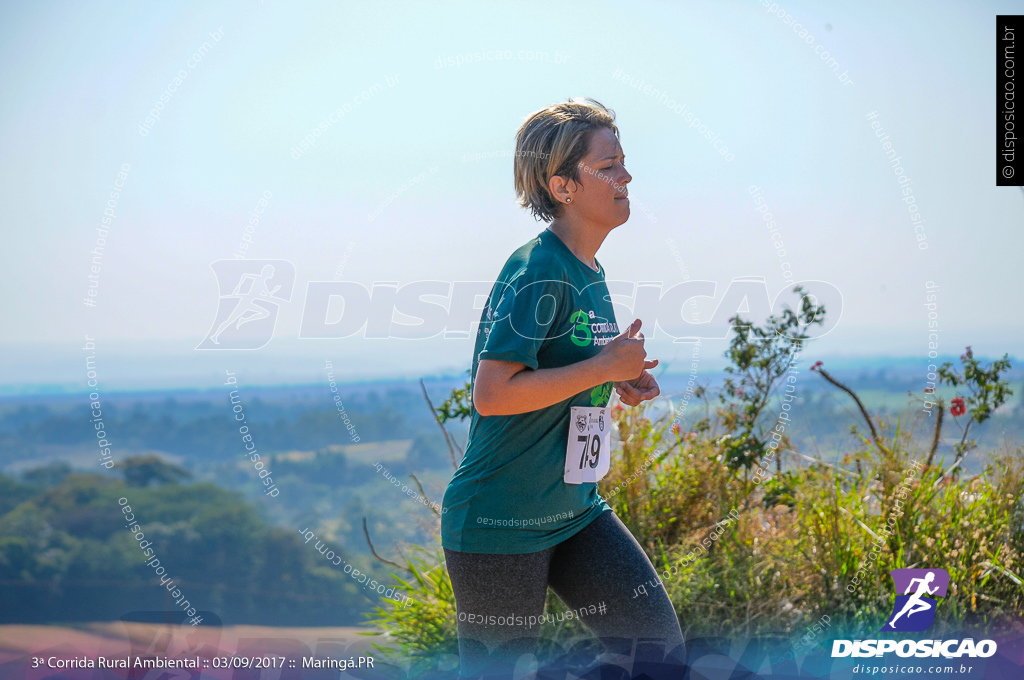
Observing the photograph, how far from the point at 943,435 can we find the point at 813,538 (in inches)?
41.4

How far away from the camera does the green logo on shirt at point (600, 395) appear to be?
175 centimetres

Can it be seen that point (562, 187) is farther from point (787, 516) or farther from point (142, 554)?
point (142, 554)

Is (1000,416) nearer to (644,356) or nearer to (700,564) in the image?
(700,564)

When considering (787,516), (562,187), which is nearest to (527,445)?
(562,187)

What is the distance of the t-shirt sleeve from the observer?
147cm

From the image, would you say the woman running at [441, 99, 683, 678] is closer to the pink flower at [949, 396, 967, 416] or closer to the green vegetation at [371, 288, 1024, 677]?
the green vegetation at [371, 288, 1024, 677]

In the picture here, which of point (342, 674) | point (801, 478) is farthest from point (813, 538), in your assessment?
point (342, 674)

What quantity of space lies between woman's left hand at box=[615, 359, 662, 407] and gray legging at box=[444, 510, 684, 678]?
1.05ft

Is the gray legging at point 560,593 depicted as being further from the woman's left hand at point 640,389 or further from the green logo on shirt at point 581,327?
the green logo on shirt at point 581,327

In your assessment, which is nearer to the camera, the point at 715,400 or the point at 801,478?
the point at 801,478

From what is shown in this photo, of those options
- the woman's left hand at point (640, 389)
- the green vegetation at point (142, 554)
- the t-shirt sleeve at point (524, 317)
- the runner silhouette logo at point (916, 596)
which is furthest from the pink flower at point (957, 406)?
the green vegetation at point (142, 554)

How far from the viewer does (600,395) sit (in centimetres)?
179

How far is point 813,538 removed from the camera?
3.25 m

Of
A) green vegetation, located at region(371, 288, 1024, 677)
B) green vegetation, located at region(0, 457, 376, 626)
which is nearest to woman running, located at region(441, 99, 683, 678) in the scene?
green vegetation, located at region(371, 288, 1024, 677)
